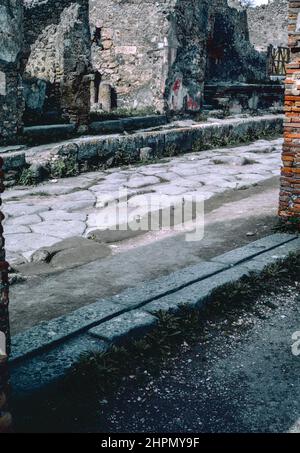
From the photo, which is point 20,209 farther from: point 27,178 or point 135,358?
point 135,358

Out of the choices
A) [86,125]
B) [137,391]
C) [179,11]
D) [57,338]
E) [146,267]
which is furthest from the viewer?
[179,11]

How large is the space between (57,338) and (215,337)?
0.76 metres

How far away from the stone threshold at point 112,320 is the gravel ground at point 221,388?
0.21m

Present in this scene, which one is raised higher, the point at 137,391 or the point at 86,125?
the point at 86,125

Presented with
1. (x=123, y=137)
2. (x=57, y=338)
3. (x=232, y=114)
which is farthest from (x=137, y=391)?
(x=232, y=114)

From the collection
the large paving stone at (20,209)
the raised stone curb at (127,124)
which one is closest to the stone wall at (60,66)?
the raised stone curb at (127,124)

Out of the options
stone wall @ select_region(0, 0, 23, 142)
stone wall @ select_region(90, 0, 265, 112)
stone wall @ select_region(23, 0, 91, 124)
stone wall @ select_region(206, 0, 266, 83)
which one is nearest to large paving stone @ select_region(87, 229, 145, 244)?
stone wall @ select_region(0, 0, 23, 142)

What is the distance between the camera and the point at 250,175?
638cm

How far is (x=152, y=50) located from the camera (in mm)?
9617

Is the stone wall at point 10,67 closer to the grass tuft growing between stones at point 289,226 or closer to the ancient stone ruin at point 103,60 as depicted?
the ancient stone ruin at point 103,60

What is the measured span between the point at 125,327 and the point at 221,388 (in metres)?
0.52

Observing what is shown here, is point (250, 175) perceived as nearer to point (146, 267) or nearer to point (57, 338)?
point (146, 267)

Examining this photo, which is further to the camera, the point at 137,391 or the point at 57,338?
the point at 57,338

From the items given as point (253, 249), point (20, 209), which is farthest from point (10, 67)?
point (253, 249)
